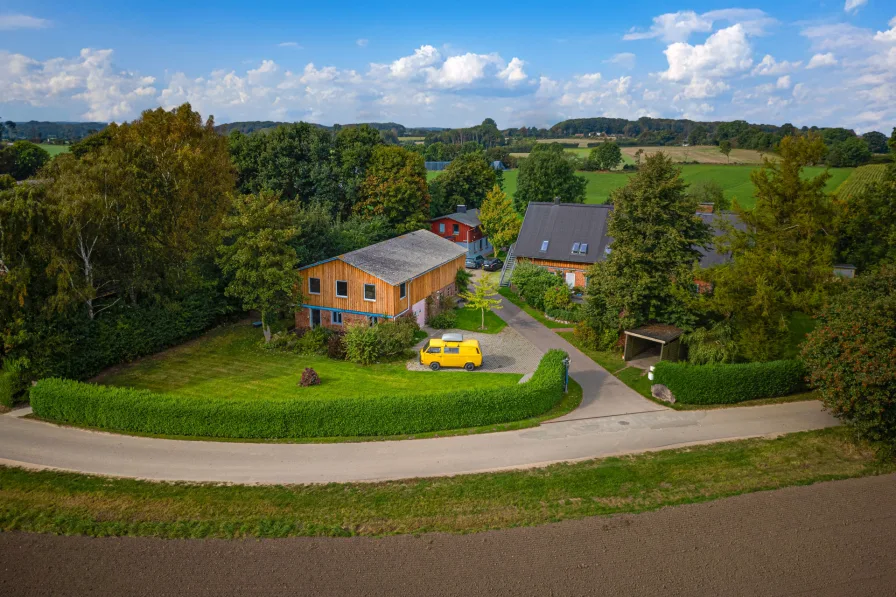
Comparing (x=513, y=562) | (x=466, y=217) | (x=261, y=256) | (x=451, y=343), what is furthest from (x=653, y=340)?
(x=466, y=217)

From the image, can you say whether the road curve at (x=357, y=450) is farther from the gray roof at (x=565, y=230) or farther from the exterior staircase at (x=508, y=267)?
the exterior staircase at (x=508, y=267)

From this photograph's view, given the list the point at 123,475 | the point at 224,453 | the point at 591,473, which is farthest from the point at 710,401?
the point at 123,475

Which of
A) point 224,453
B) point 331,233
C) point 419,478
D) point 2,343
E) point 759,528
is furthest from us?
point 331,233

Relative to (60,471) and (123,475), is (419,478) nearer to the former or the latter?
(123,475)

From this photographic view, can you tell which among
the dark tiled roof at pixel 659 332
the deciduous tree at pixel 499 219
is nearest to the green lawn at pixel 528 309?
the dark tiled roof at pixel 659 332

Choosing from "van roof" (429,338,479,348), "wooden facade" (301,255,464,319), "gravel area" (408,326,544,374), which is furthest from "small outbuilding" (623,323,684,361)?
"wooden facade" (301,255,464,319)

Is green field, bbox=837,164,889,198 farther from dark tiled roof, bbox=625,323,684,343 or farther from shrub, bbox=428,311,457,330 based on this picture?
shrub, bbox=428,311,457,330

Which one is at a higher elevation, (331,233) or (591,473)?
(331,233)
